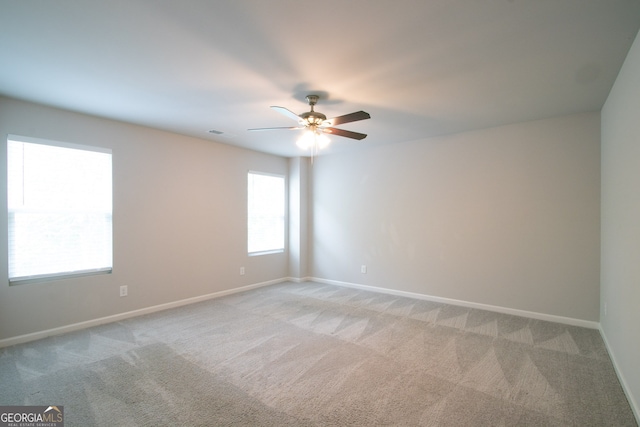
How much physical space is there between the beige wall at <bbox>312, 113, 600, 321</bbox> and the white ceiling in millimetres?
639

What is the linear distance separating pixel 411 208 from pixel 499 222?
129 cm

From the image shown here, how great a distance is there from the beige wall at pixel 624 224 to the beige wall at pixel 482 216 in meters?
0.41

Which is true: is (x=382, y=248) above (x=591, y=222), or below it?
below

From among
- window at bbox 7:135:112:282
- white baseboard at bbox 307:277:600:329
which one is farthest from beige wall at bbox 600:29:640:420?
window at bbox 7:135:112:282

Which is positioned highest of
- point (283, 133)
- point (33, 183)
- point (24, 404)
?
point (283, 133)

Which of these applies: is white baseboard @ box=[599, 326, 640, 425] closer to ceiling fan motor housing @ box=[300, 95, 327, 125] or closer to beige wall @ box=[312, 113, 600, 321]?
beige wall @ box=[312, 113, 600, 321]

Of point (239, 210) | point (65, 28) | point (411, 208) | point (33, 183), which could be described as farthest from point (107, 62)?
point (411, 208)

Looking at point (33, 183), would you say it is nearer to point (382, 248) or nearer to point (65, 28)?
point (65, 28)

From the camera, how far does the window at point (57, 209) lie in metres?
3.21

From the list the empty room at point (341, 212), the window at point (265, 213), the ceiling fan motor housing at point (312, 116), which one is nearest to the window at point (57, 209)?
the empty room at point (341, 212)

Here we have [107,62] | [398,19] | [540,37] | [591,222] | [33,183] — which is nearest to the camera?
[398,19]

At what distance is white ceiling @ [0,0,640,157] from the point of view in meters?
1.82

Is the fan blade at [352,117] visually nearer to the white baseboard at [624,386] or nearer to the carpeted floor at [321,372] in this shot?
the carpeted floor at [321,372]

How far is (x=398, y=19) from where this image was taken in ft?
6.18
